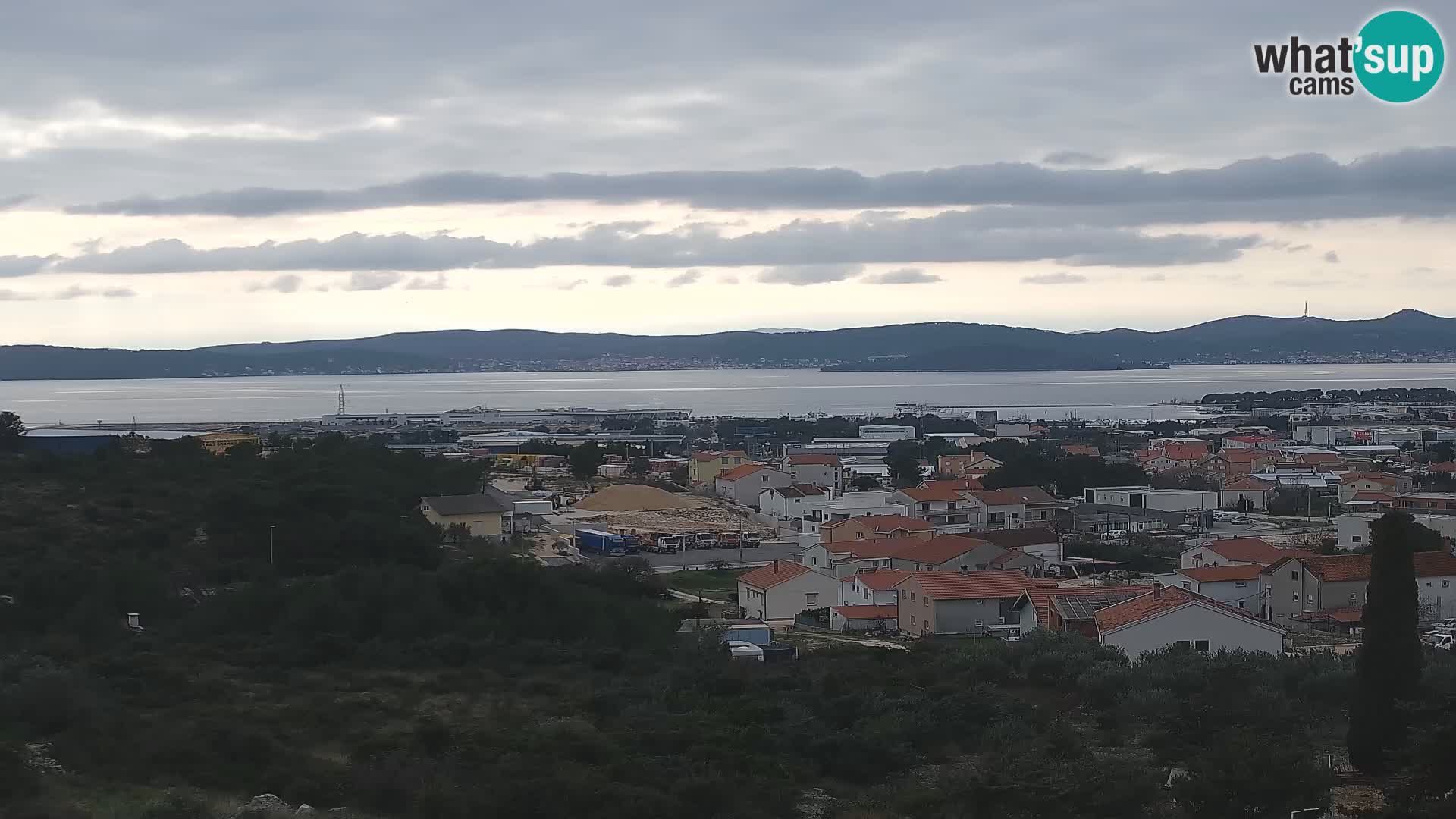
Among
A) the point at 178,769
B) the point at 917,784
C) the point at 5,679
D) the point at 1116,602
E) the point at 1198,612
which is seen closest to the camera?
the point at 178,769

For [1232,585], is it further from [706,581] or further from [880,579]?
[706,581]

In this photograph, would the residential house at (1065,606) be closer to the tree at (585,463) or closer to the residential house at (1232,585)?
the residential house at (1232,585)

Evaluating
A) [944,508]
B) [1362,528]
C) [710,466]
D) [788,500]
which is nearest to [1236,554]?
[1362,528]

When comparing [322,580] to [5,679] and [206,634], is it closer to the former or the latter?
[206,634]

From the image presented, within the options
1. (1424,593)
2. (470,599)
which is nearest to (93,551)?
(470,599)

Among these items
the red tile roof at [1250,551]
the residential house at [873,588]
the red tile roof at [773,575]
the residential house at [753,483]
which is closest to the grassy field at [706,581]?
the red tile roof at [773,575]
